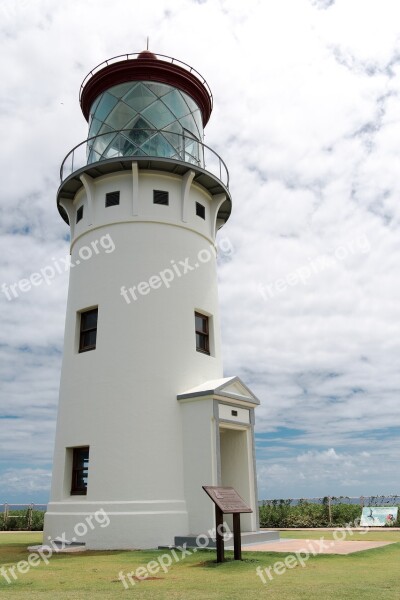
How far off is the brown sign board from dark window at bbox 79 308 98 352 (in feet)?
21.5

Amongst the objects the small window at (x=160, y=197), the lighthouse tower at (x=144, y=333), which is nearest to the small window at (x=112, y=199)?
the lighthouse tower at (x=144, y=333)

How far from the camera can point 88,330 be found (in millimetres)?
16469

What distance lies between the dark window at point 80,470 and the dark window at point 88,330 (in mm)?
2940

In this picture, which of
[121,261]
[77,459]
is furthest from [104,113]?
[77,459]

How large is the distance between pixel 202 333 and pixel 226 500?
6.90 m

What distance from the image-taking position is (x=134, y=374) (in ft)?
49.4

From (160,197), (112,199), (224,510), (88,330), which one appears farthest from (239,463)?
(112,199)

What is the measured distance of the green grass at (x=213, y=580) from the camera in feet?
24.4

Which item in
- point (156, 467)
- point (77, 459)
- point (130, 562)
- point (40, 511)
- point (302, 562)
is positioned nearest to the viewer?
point (302, 562)

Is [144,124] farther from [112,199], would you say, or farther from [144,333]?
[144,333]

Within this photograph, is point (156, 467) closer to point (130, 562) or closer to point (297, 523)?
point (130, 562)

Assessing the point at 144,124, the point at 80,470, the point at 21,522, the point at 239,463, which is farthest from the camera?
the point at 21,522

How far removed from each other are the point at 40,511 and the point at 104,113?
721 inches

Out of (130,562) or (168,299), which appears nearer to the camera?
(130,562)
